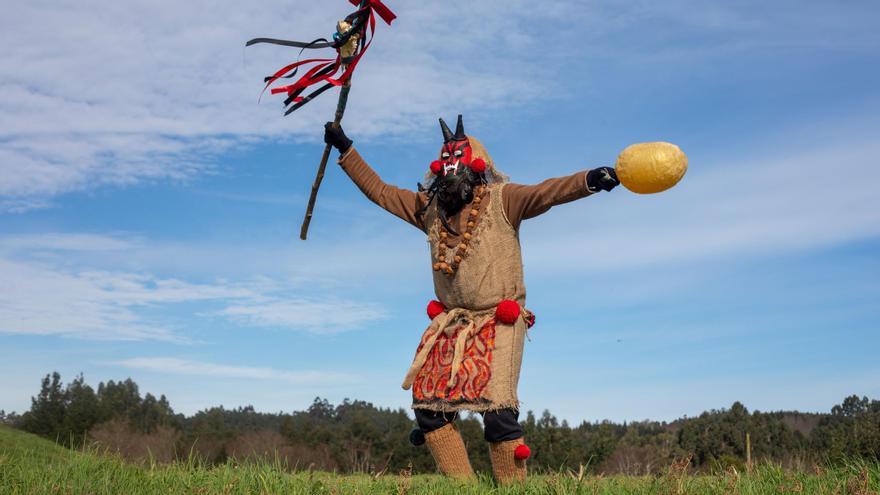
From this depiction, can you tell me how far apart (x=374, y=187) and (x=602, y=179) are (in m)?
1.88

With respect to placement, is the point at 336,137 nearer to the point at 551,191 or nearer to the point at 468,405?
the point at 551,191

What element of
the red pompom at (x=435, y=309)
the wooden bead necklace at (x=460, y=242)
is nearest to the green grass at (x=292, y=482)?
the red pompom at (x=435, y=309)

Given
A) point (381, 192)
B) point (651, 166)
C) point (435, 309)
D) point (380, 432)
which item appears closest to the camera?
point (651, 166)

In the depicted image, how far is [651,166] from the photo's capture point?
197 inches

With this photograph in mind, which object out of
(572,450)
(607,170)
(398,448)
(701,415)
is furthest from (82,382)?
(607,170)

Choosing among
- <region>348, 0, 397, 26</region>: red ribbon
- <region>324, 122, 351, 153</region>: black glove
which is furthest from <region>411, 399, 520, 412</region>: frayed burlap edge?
<region>348, 0, 397, 26</region>: red ribbon

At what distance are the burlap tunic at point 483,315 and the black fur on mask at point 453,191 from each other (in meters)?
0.07

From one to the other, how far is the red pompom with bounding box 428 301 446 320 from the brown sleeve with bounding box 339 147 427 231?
1.95 ft

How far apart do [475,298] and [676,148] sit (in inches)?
65.9

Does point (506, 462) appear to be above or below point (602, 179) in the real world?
below

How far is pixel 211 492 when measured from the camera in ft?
13.5

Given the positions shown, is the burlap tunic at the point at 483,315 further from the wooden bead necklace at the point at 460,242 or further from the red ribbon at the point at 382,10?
the red ribbon at the point at 382,10

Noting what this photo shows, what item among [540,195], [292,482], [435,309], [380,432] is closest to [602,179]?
[540,195]

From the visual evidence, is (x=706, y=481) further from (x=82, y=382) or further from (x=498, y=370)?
(x=82, y=382)
